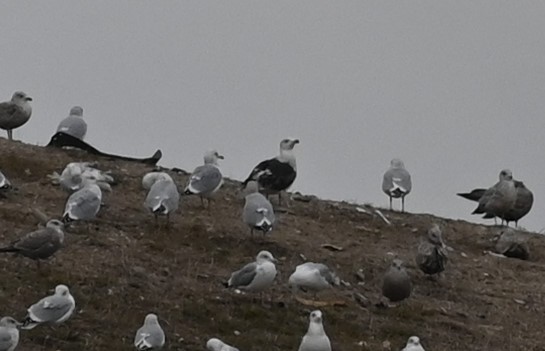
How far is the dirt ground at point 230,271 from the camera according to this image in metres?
16.4

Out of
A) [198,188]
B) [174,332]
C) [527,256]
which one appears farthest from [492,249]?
[174,332]

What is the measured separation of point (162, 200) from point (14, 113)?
7619mm

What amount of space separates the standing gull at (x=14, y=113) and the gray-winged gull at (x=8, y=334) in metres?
12.5

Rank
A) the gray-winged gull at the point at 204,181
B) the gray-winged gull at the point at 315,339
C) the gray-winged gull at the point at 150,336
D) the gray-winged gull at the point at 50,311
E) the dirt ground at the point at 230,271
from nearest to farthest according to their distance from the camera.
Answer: the gray-winged gull at the point at 150,336 → the gray-winged gull at the point at 50,311 → the gray-winged gull at the point at 315,339 → the dirt ground at the point at 230,271 → the gray-winged gull at the point at 204,181

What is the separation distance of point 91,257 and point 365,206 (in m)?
7.51

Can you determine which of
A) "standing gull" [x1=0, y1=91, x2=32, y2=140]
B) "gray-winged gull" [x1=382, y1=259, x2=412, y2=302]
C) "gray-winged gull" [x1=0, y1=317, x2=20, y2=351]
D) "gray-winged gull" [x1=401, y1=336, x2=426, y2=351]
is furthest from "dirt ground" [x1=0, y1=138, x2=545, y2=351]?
"standing gull" [x1=0, y1=91, x2=32, y2=140]

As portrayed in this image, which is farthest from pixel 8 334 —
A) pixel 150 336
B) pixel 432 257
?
pixel 432 257

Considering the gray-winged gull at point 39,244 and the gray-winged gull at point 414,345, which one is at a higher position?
the gray-winged gull at point 39,244

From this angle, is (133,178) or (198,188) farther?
(133,178)

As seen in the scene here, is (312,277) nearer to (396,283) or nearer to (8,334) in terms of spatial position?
(396,283)

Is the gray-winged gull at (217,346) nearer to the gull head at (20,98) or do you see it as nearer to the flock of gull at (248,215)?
the flock of gull at (248,215)

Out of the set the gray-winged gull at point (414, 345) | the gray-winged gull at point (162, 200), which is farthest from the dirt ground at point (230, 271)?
the gray-winged gull at point (414, 345)

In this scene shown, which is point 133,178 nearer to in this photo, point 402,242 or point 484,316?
point 402,242

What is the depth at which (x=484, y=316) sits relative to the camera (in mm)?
19188
